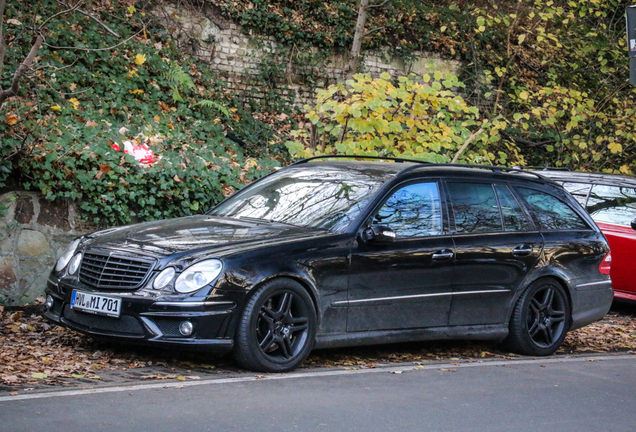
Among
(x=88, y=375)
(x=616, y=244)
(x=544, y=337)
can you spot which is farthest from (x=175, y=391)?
(x=616, y=244)

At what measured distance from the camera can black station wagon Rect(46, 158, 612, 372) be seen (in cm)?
627

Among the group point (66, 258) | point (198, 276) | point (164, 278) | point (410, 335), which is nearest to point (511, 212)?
point (410, 335)

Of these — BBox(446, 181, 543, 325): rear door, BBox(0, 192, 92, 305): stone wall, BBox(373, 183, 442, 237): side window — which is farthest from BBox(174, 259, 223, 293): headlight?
BBox(0, 192, 92, 305): stone wall

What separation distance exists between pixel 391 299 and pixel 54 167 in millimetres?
4561

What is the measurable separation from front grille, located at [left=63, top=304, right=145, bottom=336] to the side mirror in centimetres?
198

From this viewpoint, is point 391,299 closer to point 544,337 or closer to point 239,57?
point 544,337

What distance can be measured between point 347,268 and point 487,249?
169 centimetres

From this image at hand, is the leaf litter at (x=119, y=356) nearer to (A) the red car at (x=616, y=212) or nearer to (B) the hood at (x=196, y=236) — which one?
(B) the hood at (x=196, y=236)

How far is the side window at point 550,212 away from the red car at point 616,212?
2.55 meters

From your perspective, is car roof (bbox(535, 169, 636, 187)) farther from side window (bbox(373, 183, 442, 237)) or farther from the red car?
side window (bbox(373, 183, 442, 237))

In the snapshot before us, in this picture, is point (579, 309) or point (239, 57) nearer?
point (579, 309)

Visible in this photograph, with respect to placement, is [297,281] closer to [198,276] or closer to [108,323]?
[198,276]

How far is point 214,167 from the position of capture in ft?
37.8

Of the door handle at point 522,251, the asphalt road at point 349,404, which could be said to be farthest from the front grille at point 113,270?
the door handle at point 522,251
